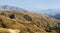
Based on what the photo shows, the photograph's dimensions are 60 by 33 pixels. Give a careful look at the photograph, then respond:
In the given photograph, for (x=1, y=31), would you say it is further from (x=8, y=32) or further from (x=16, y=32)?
(x=16, y=32)

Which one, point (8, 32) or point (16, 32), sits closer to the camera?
point (8, 32)

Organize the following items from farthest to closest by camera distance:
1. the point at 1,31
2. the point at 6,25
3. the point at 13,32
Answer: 1. the point at 6,25
2. the point at 13,32
3. the point at 1,31

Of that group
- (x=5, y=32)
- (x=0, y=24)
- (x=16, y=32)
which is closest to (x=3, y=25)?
(x=0, y=24)

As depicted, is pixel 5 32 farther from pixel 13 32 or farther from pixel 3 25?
pixel 3 25

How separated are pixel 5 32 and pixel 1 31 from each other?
36.4 inches

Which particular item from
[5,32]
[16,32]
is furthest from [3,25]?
[5,32]

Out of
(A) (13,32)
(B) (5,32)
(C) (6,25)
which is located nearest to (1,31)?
(B) (5,32)

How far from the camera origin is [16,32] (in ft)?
142

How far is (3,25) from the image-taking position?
57.5 m

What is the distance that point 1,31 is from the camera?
3800cm

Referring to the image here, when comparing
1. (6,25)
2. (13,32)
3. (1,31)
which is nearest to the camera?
(1,31)

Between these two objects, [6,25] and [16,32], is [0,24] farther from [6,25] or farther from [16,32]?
[16,32]

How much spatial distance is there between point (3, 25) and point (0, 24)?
120cm

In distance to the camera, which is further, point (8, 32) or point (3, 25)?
point (3, 25)
